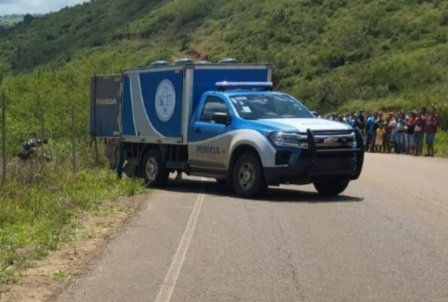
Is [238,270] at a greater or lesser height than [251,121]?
lesser

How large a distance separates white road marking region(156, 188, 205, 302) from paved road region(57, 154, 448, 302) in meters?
0.01

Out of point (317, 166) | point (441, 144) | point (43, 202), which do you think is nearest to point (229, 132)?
point (317, 166)

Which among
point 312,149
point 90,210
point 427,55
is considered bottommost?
point 90,210

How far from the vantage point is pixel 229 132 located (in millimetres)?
15672

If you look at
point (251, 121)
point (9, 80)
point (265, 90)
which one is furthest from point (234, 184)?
point (9, 80)

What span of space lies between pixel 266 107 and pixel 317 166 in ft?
6.18

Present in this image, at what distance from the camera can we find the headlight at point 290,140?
574 inches

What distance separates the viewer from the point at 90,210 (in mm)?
13586

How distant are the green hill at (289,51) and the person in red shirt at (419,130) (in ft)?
36.3

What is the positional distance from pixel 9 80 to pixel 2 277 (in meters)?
34.4

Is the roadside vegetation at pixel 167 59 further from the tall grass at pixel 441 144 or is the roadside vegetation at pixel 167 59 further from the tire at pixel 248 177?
the tire at pixel 248 177

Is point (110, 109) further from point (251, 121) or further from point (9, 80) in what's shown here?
point (9, 80)

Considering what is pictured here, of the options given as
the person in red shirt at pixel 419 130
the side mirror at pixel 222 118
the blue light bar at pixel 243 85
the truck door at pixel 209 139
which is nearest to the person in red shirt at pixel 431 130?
the person in red shirt at pixel 419 130

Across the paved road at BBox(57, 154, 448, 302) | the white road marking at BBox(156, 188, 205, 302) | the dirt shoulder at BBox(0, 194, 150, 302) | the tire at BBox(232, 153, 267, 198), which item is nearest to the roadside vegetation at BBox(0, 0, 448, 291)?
the dirt shoulder at BBox(0, 194, 150, 302)
